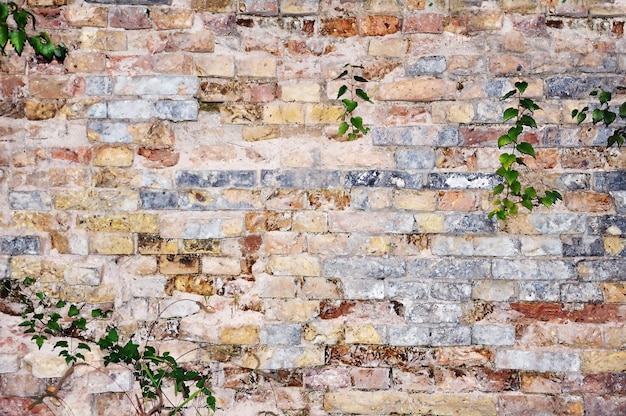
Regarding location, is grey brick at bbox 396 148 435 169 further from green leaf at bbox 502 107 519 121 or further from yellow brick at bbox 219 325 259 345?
yellow brick at bbox 219 325 259 345

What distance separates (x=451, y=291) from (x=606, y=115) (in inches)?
34.4

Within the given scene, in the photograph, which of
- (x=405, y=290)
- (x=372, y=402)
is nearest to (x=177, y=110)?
(x=405, y=290)

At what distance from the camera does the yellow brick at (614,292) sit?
2.02m

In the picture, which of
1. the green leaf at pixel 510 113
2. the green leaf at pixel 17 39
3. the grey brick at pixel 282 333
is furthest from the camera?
the grey brick at pixel 282 333

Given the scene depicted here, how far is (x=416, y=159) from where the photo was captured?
2.03m

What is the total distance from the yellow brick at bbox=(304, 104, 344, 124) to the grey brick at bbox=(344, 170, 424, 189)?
0.72ft

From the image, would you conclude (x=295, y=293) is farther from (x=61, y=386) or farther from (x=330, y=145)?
(x=61, y=386)

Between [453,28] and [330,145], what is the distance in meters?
0.65

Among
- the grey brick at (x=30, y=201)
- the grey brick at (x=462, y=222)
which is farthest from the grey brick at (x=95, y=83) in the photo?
the grey brick at (x=462, y=222)

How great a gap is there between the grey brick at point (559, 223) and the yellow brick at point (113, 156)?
1.58 metres

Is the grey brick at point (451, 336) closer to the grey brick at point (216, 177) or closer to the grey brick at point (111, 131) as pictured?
the grey brick at point (216, 177)

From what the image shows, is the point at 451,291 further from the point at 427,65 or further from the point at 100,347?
the point at 100,347

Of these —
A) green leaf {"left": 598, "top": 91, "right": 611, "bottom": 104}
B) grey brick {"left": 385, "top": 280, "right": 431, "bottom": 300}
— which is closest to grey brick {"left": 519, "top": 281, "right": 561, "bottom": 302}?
grey brick {"left": 385, "top": 280, "right": 431, "bottom": 300}

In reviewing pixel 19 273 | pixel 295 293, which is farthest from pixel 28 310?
pixel 295 293
